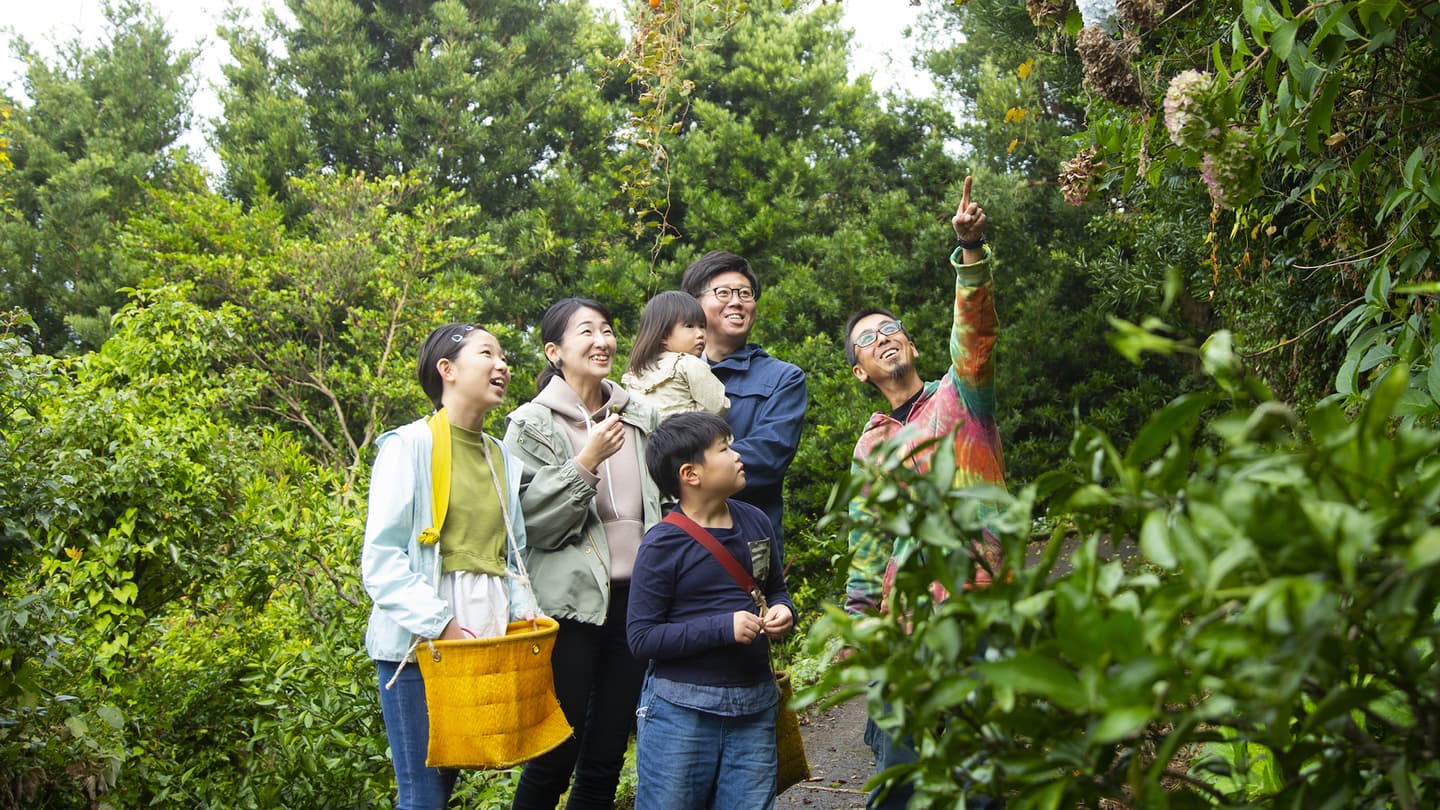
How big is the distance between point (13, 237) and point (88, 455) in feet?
39.4

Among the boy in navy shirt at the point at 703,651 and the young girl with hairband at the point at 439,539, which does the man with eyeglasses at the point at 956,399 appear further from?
the young girl with hairband at the point at 439,539

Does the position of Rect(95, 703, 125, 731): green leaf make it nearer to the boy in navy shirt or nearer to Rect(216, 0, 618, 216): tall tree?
the boy in navy shirt

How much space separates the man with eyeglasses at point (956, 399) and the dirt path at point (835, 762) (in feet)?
6.31

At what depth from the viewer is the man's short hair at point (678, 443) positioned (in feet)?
9.34

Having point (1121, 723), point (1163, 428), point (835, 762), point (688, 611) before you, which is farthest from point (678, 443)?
point (835, 762)

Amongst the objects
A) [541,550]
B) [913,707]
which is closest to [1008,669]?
[913,707]

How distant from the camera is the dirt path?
461cm

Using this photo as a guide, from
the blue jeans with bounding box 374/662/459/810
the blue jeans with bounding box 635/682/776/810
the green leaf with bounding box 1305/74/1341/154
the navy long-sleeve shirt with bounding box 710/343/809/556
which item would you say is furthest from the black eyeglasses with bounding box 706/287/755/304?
the green leaf with bounding box 1305/74/1341/154

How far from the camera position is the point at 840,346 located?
985 centimetres

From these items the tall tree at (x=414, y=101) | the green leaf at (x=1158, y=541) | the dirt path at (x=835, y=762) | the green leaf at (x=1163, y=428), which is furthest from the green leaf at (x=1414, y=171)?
the tall tree at (x=414, y=101)

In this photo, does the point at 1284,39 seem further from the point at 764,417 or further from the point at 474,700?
the point at 474,700

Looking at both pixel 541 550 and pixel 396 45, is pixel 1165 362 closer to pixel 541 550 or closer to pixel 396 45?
pixel 541 550

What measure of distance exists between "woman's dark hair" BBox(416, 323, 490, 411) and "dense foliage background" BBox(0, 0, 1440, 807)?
106 centimetres

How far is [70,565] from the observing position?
3783 mm
